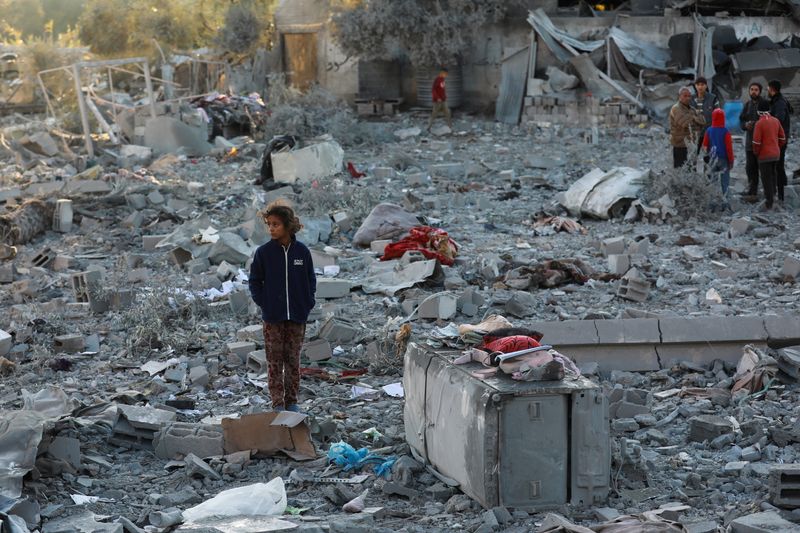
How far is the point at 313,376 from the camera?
23.6 feet

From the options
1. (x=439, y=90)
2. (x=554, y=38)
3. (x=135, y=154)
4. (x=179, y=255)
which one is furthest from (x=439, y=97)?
(x=179, y=255)

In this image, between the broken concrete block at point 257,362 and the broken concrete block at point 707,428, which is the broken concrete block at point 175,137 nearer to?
the broken concrete block at point 257,362

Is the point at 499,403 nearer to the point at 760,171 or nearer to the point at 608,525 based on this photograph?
the point at 608,525

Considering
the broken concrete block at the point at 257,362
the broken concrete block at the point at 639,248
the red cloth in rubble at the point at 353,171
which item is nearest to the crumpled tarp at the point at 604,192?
the broken concrete block at the point at 639,248

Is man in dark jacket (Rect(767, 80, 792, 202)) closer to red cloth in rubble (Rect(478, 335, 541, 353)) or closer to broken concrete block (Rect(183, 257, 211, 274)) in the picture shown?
broken concrete block (Rect(183, 257, 211, 274))

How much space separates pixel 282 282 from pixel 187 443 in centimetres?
102

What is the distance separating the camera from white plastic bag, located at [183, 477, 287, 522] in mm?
4660

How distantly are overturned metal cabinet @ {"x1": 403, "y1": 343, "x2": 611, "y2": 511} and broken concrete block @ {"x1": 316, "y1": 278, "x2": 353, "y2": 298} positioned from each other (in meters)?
4.45

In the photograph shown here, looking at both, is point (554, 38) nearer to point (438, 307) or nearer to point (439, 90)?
point (439, 90)

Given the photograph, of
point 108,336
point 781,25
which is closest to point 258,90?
point 781,25

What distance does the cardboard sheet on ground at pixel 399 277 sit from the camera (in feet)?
30.7

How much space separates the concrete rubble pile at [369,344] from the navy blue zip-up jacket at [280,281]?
2.07 feet

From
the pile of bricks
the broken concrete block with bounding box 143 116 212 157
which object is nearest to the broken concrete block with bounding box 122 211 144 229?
the broken concrete block with bounding box 143 116 212 157

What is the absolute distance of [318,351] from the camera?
752 cm
